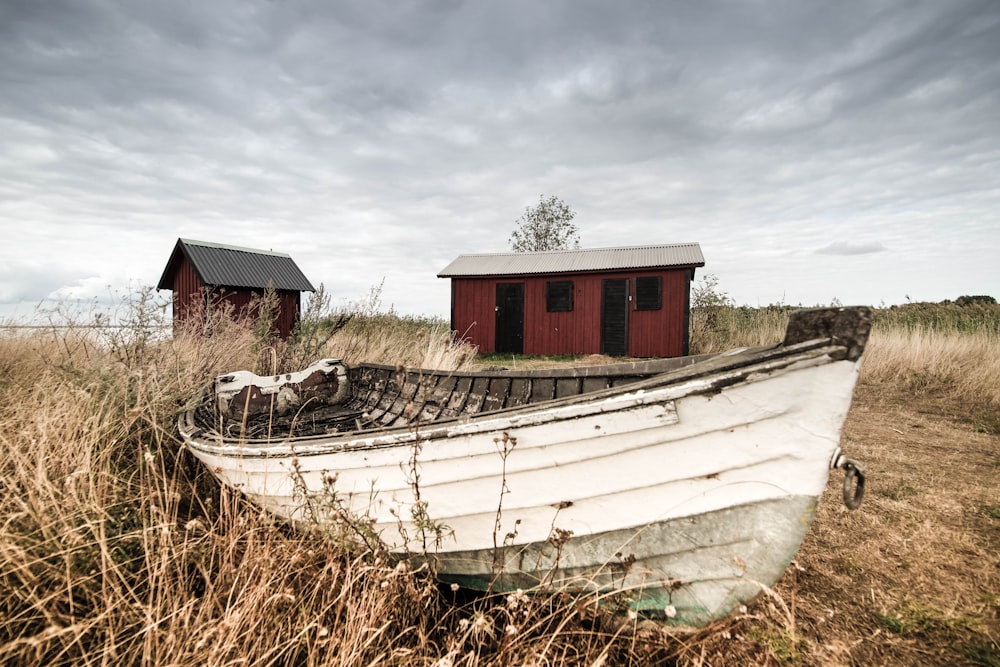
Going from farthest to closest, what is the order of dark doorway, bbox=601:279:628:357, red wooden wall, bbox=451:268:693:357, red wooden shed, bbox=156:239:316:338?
red wooden shed, bbox=156:239:316:338 → dark doorway, bbox=601:279:628:357 → red wooden wall, bbox=451:268:693:357

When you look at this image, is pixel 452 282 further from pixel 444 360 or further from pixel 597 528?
pixel 597 528

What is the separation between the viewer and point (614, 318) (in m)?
13.7

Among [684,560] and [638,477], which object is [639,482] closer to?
[638,477]

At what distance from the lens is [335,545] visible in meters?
2.46

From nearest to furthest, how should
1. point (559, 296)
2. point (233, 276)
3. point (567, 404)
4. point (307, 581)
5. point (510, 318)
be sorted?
point (567, 404)
point (307, 581)
point (559, 296)
point (233, 276)
point (510, 318)

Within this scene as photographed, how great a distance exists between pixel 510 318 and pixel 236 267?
8892 millimetres

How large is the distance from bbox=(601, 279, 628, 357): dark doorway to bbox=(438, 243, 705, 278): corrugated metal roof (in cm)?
58

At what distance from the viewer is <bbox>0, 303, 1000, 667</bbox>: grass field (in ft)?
6.40

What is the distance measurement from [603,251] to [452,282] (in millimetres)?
4955

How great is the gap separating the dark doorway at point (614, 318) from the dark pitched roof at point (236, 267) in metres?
9.98

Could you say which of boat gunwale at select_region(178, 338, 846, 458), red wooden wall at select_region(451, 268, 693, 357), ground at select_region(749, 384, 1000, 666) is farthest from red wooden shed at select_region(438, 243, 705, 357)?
boat gunwale at select_region(178, 338, 846, 458)

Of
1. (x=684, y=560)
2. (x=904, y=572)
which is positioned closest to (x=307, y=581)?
(x=684, y=560)

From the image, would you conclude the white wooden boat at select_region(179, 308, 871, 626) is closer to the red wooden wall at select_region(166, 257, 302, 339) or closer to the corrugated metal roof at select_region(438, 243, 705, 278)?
the corrugated metal roof at select_region(438, 243, 705, 278)

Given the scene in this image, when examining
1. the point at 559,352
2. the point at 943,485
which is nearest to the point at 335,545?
the point at 943,485
